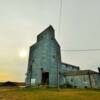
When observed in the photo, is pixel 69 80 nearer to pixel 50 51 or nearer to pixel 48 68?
pixel 48 68

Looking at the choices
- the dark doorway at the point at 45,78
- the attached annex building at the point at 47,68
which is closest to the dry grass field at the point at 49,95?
the attached annex building at the point at 47,68

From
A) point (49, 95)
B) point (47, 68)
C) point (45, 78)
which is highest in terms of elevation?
point (47, 68)

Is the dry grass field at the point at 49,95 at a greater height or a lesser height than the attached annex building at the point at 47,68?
lesser

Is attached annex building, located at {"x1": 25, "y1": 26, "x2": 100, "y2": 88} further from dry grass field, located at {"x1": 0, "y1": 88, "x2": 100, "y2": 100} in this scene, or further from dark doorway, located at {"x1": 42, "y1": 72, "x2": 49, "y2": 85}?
dry grass field, located at {"x1": 0, "y1": 88, "x2": 100, "y2": 100}

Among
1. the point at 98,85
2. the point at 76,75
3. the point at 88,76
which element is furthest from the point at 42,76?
the point at 98,85

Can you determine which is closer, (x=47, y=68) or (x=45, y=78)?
(x=47, y=68)

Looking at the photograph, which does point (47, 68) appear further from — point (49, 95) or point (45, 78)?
point (49, 95)

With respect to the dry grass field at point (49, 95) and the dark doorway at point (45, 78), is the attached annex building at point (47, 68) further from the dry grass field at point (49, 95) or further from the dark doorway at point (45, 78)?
the dry grass field at point (49, 95)

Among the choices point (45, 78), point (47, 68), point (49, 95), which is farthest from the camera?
point (45, 78)

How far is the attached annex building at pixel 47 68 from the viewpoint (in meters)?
38.7

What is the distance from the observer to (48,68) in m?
40.1

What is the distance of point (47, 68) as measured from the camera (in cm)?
3997

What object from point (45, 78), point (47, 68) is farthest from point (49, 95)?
point (45, 78)

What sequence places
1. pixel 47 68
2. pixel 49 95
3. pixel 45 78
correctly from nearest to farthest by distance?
pixel 49 95, pixel 47 68, pixel 45 78
